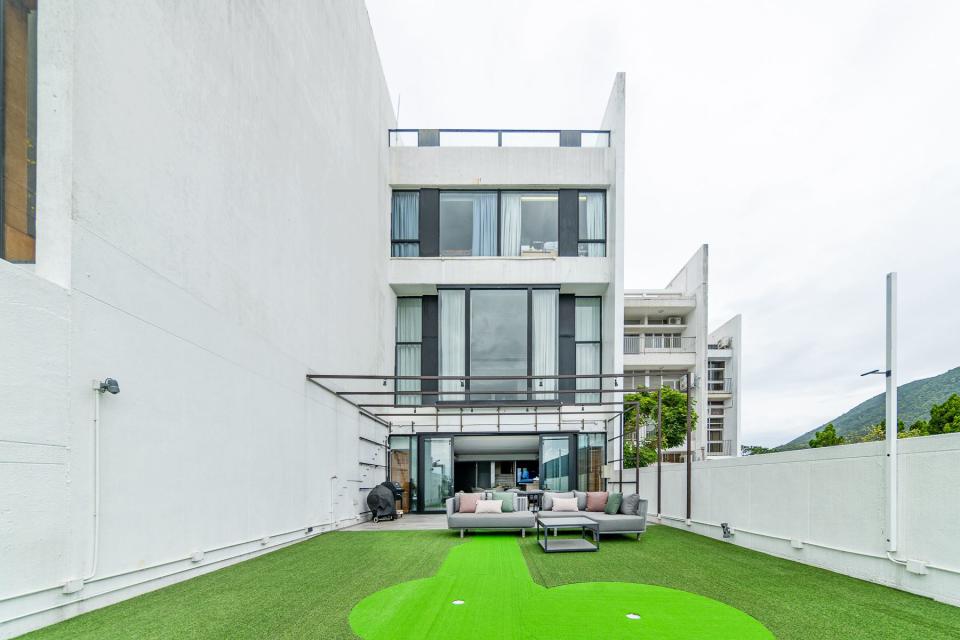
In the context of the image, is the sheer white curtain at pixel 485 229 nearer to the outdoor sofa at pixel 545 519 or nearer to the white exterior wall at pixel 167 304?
the white exterior wall at pixel 167 304

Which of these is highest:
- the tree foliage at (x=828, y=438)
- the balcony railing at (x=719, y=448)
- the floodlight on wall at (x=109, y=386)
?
the floodlight on wall at (x=109, y=386)

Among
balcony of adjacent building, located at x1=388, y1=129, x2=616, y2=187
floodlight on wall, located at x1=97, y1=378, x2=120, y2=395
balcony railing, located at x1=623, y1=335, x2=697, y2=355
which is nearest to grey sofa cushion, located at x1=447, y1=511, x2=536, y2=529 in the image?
floodlight on wall, located at x1=97, y1=378, x2=120, y2=395

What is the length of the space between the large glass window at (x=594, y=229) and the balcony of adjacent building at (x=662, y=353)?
14.3 meters

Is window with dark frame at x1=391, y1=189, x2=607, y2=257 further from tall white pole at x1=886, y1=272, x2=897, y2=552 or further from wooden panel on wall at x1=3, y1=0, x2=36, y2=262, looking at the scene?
wooden panel on wall at x1=3, y1=0, x2=36, y2=262

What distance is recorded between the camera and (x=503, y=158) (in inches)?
682

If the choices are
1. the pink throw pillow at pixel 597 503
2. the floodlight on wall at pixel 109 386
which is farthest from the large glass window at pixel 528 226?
the floodlight on wall at pixel 109 386

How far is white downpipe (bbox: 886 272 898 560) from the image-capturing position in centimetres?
539

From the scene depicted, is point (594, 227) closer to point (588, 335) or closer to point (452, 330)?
point (588, 335)

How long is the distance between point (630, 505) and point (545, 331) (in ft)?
26.8

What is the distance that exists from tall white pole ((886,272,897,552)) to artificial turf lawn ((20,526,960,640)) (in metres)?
0.68

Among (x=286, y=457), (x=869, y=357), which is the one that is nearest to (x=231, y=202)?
(x=286, y=457)

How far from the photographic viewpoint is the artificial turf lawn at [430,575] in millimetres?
4078

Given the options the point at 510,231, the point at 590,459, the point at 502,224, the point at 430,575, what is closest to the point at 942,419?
the point at 590,459

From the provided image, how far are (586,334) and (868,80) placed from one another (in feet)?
34.6
